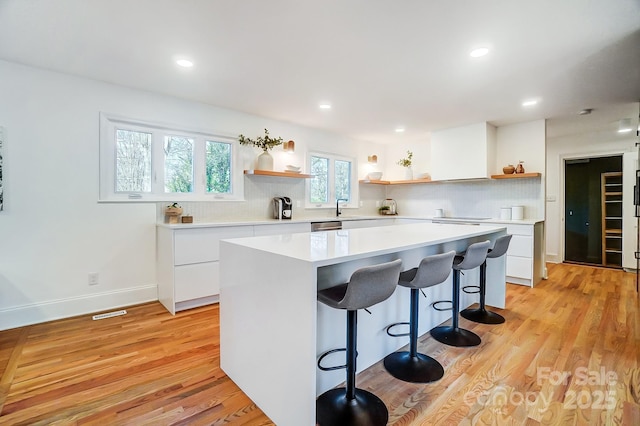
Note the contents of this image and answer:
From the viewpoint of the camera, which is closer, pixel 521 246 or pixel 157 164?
pixel 157 164

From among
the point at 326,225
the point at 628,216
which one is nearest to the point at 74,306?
the point at 326,225

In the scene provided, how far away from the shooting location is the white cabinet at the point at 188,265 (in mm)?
3090

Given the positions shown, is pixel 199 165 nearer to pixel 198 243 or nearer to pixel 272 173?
pixel 272 173

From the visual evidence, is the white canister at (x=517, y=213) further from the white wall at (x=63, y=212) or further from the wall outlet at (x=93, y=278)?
the wall outlet at (x=93, y=278)

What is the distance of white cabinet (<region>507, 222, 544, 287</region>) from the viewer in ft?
13.3

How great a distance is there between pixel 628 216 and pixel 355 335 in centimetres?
595

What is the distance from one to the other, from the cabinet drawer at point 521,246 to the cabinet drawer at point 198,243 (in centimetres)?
364

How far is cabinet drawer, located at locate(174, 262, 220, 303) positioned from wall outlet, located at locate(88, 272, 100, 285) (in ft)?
2.68

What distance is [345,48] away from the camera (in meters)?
2.44

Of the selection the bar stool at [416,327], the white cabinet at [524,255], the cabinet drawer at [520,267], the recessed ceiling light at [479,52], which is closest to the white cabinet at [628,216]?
the white cabinet at [524,255]

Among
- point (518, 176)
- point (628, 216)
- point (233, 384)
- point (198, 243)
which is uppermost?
point (518, 176)

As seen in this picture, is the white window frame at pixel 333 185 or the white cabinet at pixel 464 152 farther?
the white window frame at pixel 333 185

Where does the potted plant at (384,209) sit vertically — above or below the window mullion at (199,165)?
below

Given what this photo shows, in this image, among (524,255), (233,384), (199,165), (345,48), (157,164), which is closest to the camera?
(233,384)
